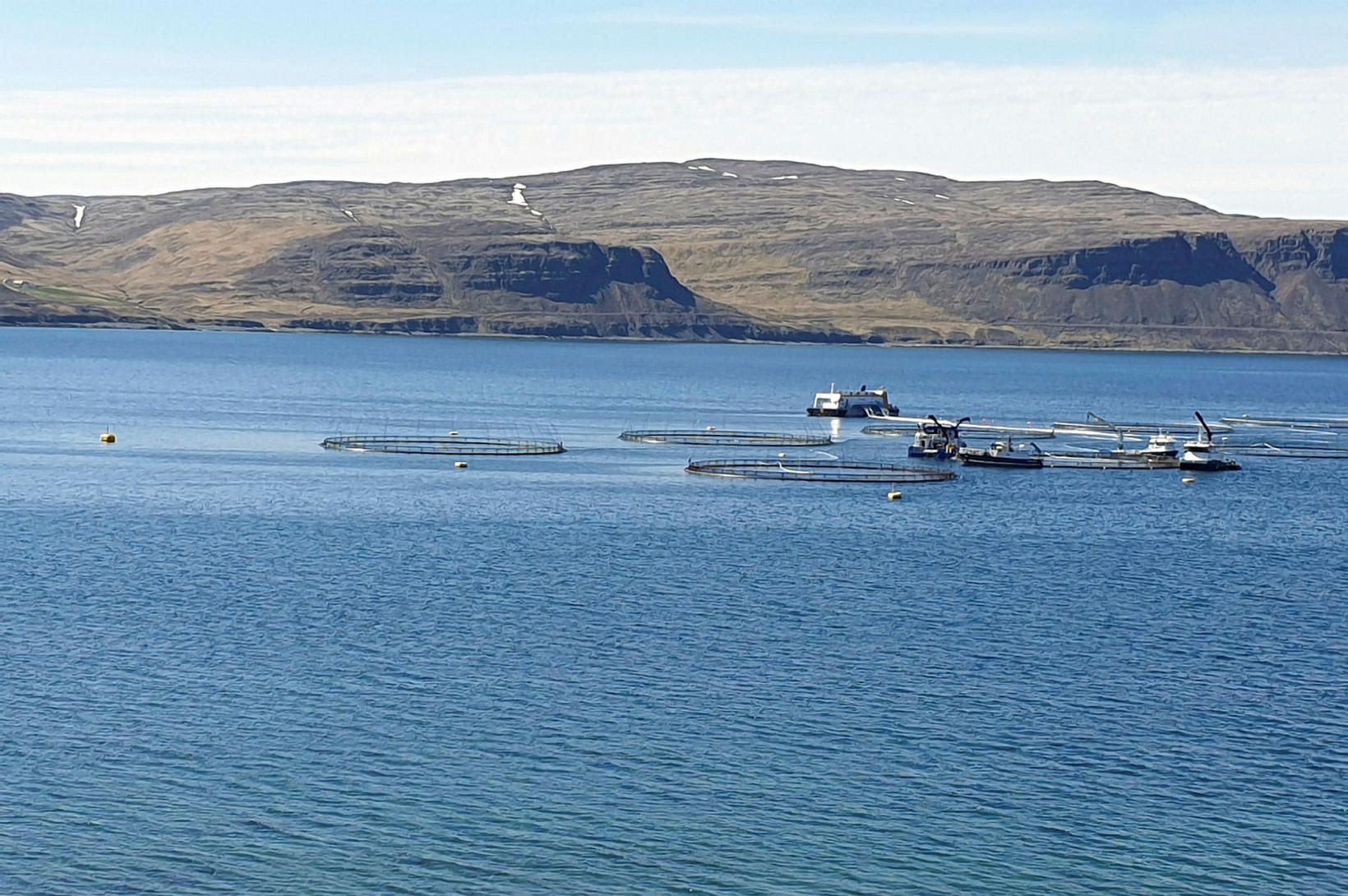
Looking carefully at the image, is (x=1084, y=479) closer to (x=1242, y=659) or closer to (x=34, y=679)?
(x=1242, y=659)

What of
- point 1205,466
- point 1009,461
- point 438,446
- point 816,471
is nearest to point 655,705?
point 816,471

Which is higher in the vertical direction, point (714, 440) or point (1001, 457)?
point (1001, 457)

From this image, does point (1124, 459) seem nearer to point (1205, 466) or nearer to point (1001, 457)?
point (1205, 466)

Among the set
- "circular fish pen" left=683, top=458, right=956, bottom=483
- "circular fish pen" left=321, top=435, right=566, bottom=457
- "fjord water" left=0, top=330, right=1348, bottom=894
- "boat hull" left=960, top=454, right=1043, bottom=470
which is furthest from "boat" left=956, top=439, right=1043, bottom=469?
"fjord water" left=0, top=330, right=1348, bottom=894

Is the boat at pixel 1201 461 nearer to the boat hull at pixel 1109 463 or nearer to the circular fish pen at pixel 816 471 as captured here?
the boat hull at pixel 1109 463

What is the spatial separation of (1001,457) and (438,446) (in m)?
54.7

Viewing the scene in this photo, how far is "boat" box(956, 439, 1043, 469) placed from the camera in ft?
575

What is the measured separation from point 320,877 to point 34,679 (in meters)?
23.8

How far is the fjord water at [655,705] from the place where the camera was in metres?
49.9

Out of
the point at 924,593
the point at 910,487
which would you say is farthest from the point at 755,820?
the point at 910,487

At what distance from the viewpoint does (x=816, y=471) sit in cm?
16238

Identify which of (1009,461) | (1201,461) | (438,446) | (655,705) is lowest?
(655,705)

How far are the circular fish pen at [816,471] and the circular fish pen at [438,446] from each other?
59.8ft

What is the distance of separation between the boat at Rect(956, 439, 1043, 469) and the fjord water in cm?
5222
